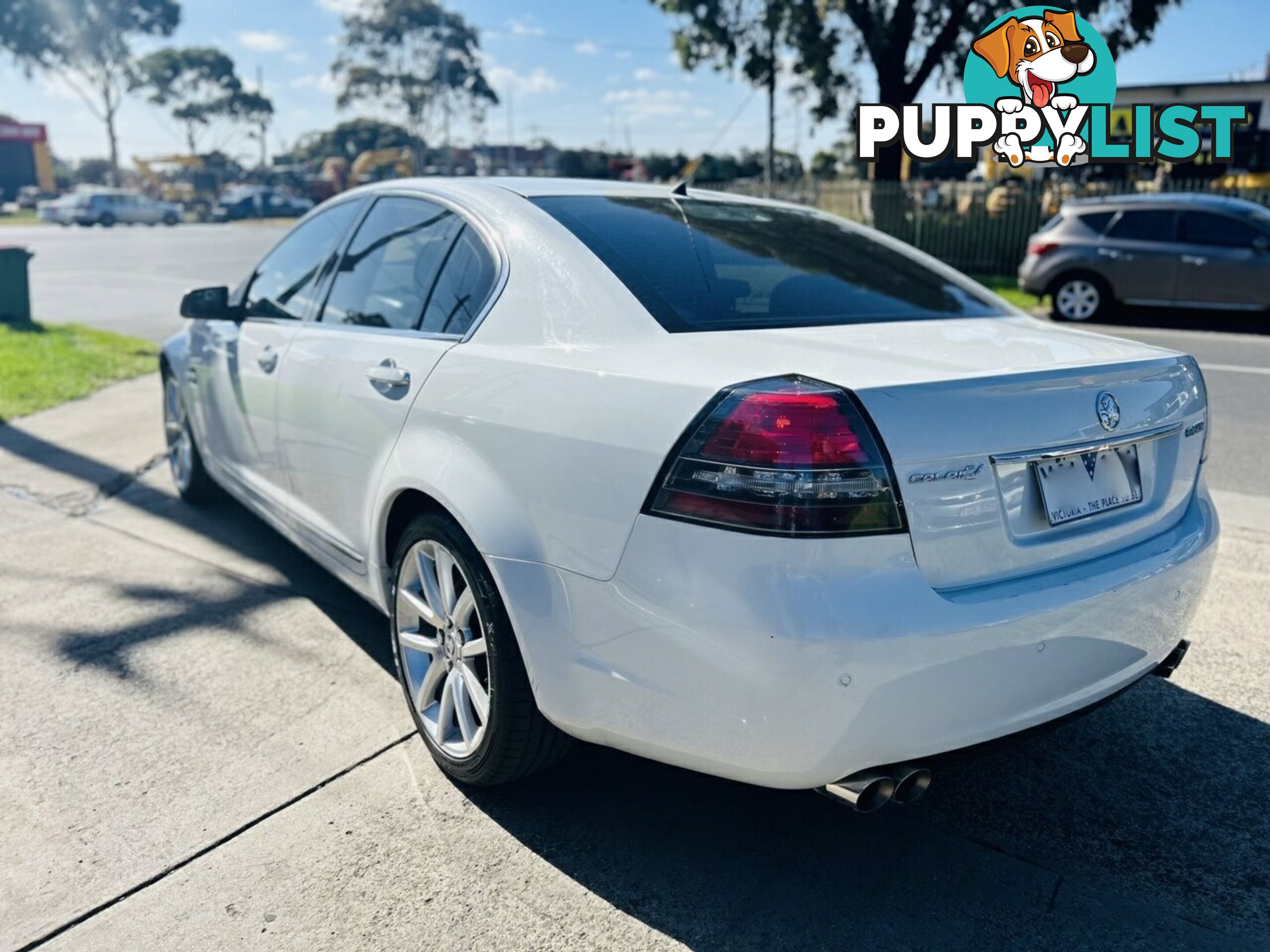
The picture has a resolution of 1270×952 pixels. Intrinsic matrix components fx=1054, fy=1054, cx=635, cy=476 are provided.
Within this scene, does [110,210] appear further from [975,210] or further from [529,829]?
[529,829]

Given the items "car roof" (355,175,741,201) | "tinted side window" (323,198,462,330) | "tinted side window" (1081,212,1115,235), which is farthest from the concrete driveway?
"tinted side window" (1081,212,1115,235)

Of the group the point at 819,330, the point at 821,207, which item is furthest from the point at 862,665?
the point at 821,207

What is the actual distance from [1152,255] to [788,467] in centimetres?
1232

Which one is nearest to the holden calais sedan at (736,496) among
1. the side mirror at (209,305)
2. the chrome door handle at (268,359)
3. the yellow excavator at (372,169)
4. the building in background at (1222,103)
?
the chrome door handle at (268,359)

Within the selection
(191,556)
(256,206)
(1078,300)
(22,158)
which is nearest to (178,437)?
(191,556)

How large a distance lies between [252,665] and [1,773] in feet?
2.69

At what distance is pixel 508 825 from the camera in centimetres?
268

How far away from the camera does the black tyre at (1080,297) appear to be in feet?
42.4

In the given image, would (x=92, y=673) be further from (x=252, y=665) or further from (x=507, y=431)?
(x=507, y=431)

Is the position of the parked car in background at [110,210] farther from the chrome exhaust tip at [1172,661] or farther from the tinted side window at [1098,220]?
the chrome exhaust tip at [1172,661]

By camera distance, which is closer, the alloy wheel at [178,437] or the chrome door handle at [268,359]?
the chrome door handle at [268,359]

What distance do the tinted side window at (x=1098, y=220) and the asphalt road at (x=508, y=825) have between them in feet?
33.1

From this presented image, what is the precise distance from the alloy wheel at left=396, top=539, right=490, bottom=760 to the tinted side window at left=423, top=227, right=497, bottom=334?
0.63 m

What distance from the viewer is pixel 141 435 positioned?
7062 mm
